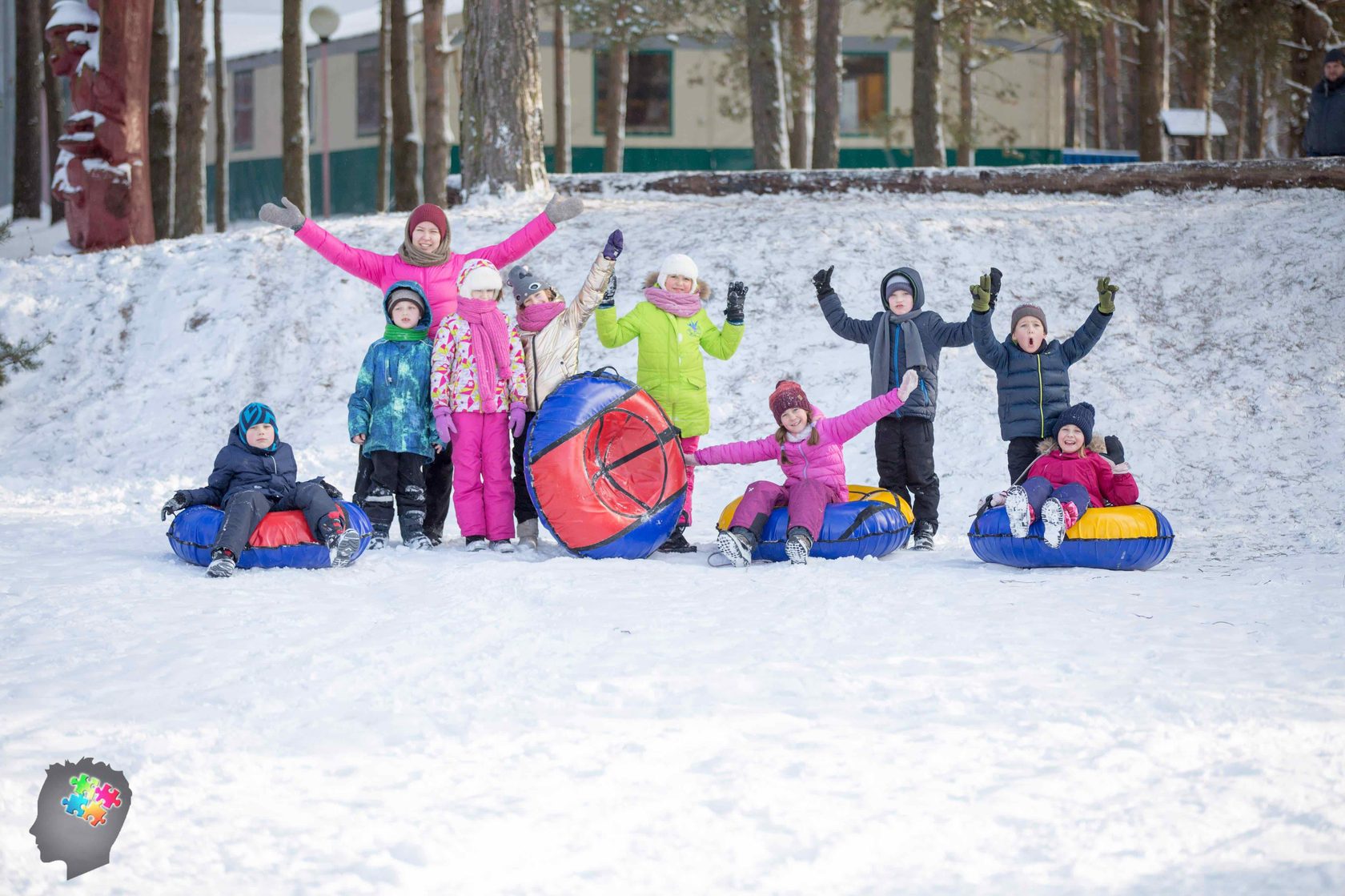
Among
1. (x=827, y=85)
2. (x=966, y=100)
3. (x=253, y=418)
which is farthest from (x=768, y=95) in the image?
(x=253, y=418)

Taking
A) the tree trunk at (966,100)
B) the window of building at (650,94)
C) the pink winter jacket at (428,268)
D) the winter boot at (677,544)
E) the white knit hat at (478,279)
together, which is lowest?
the winter boot at (677,544)

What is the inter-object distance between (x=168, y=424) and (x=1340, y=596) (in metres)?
8.52

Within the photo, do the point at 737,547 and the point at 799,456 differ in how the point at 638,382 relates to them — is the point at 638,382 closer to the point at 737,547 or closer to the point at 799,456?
the point at 799,456

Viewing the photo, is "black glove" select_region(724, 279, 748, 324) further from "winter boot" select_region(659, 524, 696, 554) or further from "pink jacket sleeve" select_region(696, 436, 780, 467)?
"winter boot" select_region(659, 524, 696, 554)

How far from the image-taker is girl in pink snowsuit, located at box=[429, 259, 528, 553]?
275 inches

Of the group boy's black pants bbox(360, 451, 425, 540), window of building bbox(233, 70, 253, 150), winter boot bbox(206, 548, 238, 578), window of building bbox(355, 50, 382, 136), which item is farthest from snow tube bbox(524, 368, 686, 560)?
window of building bbox(233, 70, 253, 150)

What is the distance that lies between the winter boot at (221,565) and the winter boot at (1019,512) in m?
3.77

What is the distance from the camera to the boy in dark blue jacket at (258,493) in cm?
629

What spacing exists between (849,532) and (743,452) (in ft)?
2.32

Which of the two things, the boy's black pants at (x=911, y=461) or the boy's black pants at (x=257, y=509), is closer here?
the boy's black pants at (x=257, y=509)

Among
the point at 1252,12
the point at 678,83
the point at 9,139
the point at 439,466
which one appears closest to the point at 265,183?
the point at 9,139

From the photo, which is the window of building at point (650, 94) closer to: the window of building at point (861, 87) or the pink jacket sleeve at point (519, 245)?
the window of building at point (861, 87)

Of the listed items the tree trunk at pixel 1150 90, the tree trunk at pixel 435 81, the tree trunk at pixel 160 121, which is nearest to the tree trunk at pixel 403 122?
the tree trunk at pixel 435 81

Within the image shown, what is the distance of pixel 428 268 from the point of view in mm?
7711
